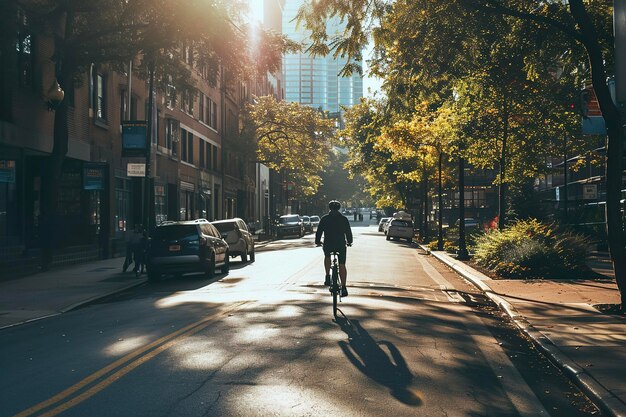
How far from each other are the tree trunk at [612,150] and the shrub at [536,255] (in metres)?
6.39

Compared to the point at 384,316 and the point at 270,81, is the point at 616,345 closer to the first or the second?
the point at 384,316

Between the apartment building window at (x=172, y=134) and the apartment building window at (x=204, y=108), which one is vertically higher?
the apartment building window at (x=204, y=108)

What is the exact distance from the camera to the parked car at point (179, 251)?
2044 centimetres

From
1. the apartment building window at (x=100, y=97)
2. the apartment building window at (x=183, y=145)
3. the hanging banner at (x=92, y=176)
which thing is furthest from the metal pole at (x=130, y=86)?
the apartment building window at (x=183, y=145)

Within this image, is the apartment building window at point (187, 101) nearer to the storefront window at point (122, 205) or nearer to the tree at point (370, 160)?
the storefront window at point (122, 205)

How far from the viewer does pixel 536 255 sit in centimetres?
1977

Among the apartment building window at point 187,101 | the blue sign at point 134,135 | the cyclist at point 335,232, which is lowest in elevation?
the cyclist at point 335,232

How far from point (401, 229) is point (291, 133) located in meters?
13.2

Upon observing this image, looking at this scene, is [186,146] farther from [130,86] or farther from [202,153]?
[130,86]

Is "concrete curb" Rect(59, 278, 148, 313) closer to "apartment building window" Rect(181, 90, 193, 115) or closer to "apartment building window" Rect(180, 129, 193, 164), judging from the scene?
"apartment building window" Rect(181, 90, 193, 115)

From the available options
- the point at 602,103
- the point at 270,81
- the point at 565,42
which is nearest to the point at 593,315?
the point at 602,103

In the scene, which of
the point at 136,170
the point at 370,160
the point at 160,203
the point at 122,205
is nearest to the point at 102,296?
the point at 136,170

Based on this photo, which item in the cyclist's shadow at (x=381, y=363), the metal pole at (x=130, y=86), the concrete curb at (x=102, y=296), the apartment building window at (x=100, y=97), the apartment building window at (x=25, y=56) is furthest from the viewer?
the metal pole at (x=130, y=86)

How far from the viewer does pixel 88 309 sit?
14.6 meters
